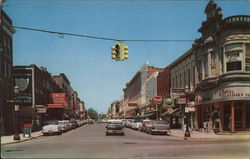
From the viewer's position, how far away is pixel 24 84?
1123 cm

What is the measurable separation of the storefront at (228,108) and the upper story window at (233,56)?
5.61 feet

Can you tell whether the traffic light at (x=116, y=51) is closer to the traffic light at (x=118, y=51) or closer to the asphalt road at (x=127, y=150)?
the traffic light at (x=118, y=51)

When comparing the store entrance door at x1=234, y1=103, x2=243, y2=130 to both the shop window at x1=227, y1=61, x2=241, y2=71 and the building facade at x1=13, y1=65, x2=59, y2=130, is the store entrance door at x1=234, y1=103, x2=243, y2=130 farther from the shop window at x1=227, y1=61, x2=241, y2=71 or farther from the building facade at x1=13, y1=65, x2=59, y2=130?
the building facade at x1=13, y1=65, x2=59, y2=130

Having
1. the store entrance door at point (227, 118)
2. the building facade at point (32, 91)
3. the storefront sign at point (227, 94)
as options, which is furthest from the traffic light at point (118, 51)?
the store entrance door at point (227, 118)

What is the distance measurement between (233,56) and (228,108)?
4882 mm

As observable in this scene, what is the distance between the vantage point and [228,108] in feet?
85.0

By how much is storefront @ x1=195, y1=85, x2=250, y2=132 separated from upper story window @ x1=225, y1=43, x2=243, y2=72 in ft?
5.61

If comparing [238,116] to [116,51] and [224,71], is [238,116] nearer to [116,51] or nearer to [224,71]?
[224,71]

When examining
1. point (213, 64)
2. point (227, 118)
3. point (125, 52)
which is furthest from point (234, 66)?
point (125, 52)

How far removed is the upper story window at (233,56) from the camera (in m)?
23.5

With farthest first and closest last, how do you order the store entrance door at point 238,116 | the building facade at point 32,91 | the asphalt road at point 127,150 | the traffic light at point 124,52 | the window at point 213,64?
the window at point 213,64
the store entrance door at point 238,116
the traffic light at point 124,52
the asphalt road at point 127,150
the building facade at point 32,91

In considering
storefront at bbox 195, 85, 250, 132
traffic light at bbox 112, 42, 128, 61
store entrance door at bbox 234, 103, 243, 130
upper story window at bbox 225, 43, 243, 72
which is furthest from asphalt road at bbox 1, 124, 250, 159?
upper story window at bbox 225, 43, 243, 72

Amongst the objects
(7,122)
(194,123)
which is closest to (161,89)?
(194,123)

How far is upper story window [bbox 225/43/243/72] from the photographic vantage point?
2348 centimetres
